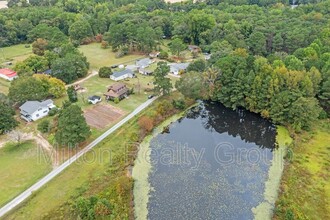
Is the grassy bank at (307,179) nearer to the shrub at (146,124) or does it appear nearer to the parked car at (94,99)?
the shrub at (146,124)

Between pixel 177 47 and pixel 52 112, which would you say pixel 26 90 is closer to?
pixel 52 112

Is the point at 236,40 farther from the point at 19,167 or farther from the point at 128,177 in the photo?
the point at 19,167

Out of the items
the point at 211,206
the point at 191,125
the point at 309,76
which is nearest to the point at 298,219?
the point at 211,206

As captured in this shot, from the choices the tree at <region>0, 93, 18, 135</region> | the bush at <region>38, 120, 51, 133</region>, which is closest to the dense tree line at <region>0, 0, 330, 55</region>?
the tree at <region>0, 93, 18, 135</region>

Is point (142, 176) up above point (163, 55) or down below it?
below

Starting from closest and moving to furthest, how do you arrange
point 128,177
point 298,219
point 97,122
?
point 298,219 < point 128,177 < point 97,122

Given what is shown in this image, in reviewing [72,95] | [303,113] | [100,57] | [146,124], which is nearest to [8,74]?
[72,95]

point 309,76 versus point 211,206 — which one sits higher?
Result: point 309,76

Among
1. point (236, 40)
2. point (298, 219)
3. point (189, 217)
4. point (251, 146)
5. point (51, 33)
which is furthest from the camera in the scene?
point (51, 33)
